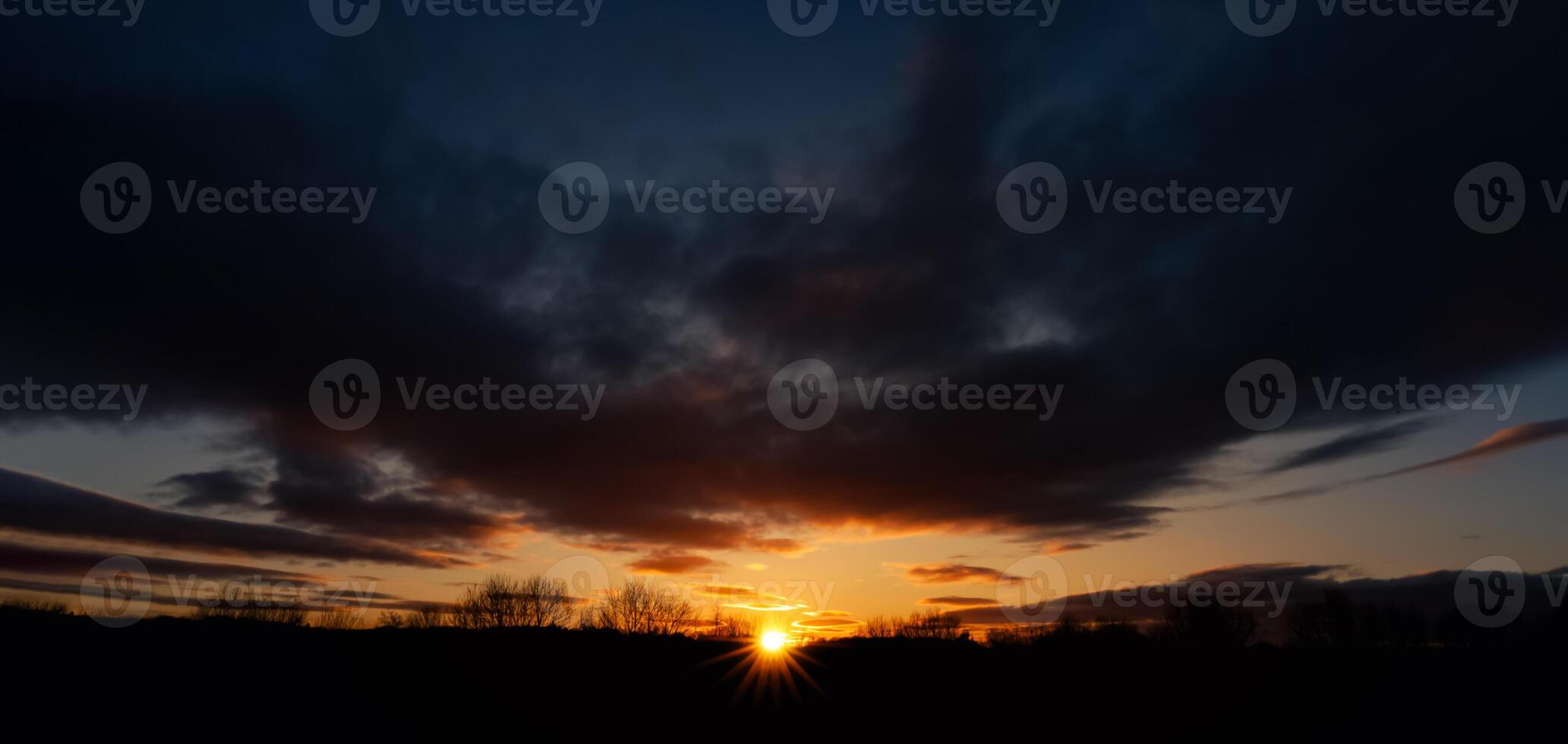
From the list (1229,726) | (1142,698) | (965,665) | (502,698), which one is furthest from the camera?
(965,665)

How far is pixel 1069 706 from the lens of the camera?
3197 centimetres

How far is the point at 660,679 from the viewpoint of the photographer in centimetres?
3319

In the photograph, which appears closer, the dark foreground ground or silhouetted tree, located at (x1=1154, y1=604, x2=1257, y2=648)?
the dark foreground ground

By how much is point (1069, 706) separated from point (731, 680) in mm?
14468

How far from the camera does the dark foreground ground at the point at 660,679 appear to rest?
84.1ft

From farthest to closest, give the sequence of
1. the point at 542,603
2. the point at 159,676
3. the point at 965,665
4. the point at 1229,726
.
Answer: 1. the point at 542,603
2. the point at 965,665
3. the point at 1229,726
4. the point at 159,676

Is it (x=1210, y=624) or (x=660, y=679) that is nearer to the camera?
(x=660, y=679)

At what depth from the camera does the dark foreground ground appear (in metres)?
25.6

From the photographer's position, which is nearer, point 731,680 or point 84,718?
point 84,718

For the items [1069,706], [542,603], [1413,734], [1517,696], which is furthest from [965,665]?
[542,603]

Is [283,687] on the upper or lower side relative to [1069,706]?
upper

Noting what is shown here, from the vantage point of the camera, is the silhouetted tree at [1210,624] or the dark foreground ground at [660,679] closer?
the dark foreground ground at [660,679]

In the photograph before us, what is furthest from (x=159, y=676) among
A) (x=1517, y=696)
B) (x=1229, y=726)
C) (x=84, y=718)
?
(x=1517, y=696)

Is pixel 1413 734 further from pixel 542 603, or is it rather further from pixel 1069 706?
pixel 542 603
